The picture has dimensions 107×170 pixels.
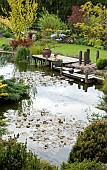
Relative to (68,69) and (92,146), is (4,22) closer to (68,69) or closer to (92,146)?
(68,69)

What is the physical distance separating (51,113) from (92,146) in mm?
5993

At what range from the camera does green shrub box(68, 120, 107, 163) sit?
8.38m

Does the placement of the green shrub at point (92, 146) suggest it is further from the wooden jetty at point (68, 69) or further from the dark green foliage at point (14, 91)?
the wooden jetty at point (68, 69)

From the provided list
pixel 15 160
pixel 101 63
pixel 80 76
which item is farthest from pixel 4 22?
pixel 15 160

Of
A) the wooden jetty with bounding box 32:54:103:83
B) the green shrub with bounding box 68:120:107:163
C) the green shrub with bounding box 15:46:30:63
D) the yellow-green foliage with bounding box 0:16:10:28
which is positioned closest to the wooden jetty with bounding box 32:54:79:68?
the wooden jetty with bounding box 32:54:103:83

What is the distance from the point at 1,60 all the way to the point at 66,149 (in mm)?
16759

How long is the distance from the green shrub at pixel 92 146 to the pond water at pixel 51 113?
1.71 metres

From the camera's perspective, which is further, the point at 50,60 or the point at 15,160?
the point at 50,60

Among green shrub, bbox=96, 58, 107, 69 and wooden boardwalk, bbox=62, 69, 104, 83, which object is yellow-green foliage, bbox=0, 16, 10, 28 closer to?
green shrub, bbox=96, 58, 107, 69

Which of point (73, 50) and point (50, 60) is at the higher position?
point (50, 60)

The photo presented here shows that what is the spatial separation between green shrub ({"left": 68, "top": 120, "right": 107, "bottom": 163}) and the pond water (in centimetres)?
171

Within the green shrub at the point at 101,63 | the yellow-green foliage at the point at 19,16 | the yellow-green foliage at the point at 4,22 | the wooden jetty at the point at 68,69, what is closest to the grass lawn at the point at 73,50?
the wooden jetty at the point at 68,69

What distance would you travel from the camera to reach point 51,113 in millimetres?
14312

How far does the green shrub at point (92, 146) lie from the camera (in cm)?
838
